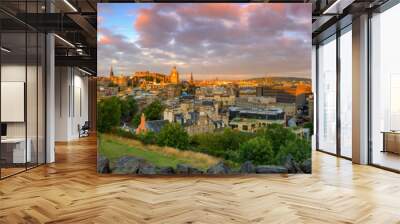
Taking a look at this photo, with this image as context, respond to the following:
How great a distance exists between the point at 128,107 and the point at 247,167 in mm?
2398

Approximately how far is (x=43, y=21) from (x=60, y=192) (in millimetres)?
4066

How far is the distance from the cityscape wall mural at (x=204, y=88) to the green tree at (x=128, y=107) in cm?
2

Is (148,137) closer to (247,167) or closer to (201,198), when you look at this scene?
(247,167)

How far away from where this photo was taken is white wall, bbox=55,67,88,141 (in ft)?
52.4

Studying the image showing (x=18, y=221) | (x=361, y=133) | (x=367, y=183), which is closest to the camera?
(x=18, y=221)

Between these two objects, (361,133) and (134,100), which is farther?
(361,133)

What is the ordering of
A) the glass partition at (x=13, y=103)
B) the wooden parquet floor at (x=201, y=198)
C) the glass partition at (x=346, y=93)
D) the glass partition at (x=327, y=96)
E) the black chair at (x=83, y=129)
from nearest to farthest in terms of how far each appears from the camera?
the wooden parquet floor at (x=201, y=198)
the glass partition at (x=13, y=103)
the glass partition at (x=346, y=93)
the glass partition at (x=327, y=96)
the black chair at (x=83, y=129)

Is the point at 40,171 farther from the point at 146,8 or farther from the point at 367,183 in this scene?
the point at 367,183

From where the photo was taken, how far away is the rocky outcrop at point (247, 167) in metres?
7.02

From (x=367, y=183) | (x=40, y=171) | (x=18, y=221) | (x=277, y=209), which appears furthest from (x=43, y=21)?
(x=367, y=183)

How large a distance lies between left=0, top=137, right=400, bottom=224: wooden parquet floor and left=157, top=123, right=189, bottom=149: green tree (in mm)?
663

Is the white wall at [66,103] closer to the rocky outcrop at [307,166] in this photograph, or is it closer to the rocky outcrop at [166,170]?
the rocky outcrop at [166,170]

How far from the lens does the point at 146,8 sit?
708 cm

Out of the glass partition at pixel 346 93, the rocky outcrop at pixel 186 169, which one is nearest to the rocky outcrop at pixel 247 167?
the rocky outcrop at pixel 186 169
